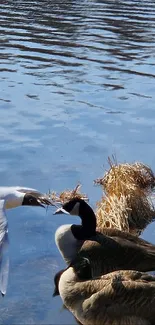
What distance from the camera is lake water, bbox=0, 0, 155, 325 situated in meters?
8.41

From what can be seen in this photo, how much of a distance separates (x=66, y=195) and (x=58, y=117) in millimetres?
4739

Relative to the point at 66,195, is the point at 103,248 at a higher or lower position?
higher

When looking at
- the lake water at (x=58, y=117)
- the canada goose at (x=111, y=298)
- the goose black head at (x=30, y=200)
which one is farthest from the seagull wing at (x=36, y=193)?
the canada goose at (x=111, y=298)

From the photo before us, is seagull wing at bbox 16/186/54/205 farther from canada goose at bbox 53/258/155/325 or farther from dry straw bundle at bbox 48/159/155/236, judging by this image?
canada goose at bbox 53/258/155/325

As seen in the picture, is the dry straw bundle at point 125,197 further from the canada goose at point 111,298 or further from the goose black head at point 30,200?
the canada goose at point 111,298

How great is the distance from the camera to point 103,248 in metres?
7.84

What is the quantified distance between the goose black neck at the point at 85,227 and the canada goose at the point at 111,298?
83cm

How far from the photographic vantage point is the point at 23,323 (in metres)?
7.21

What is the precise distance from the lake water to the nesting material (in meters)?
0.35

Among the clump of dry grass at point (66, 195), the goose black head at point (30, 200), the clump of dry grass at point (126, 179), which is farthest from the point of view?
the clump of dry grass at point (66, 195)

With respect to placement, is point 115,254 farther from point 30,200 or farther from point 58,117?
point 58,117

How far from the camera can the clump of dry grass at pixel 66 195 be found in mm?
10227

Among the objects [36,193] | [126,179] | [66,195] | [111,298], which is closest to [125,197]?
[126,179]

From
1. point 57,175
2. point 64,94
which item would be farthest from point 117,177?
point 64,94
